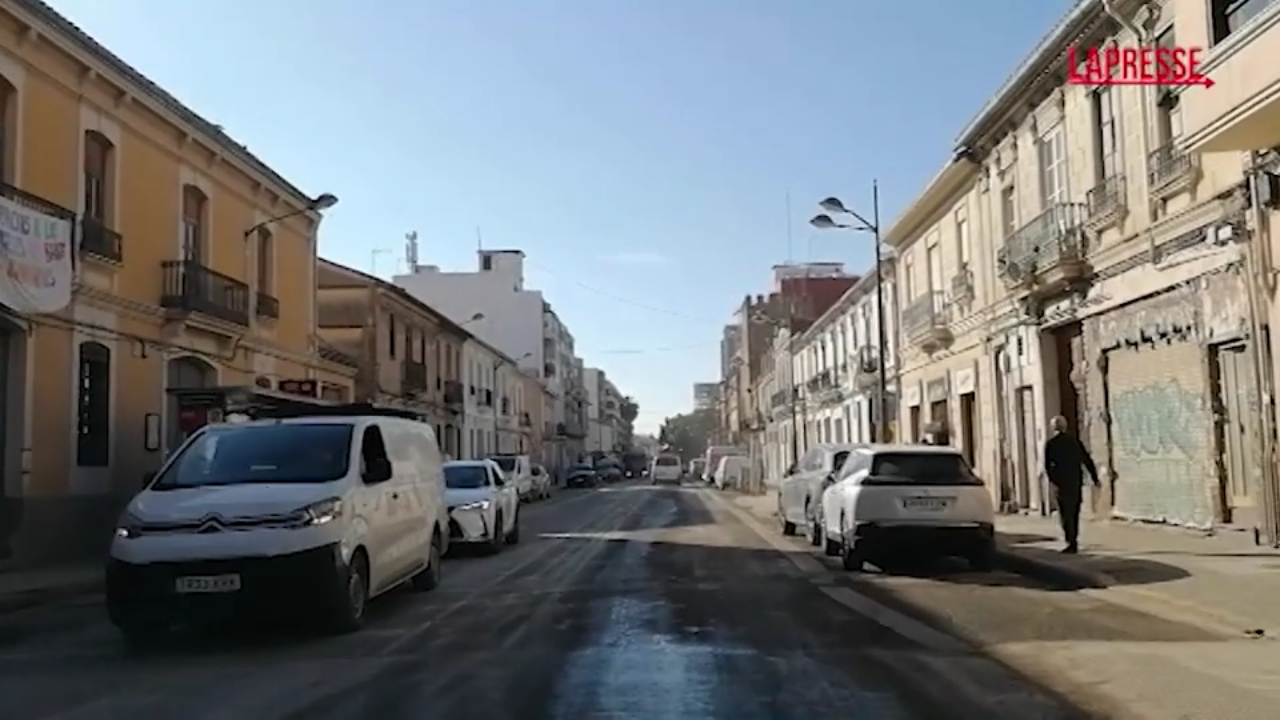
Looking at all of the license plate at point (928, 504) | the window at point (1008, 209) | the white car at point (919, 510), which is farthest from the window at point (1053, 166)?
the license plate at point (928, 504)

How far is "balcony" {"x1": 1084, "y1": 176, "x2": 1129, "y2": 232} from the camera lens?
63.4 feet

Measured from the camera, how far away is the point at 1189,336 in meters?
17.5

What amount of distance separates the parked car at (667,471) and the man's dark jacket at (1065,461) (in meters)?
65.1

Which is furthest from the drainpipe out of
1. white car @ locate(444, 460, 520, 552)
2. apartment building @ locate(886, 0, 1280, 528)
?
white car @ locate(444, 460, 520, 552)

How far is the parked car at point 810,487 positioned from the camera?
19.8 metres

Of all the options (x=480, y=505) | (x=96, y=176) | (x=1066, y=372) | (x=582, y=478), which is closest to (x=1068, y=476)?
(x=1066, y=372)

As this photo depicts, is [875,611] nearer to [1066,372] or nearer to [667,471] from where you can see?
[1066,372]

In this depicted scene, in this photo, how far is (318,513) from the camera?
33.8 feet

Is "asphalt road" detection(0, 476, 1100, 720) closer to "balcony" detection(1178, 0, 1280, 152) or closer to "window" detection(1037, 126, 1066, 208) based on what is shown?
"balcony" detection(1178, 0, 1280, 152)

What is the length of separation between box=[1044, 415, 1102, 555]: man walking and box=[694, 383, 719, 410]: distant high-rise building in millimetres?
138120

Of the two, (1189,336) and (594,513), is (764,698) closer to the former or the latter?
(1189,336)

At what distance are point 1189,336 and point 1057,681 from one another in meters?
10.9

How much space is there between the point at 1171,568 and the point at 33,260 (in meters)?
15.6

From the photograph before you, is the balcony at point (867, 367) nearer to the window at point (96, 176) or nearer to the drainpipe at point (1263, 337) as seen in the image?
the drainpipe at point (1263, 337)
